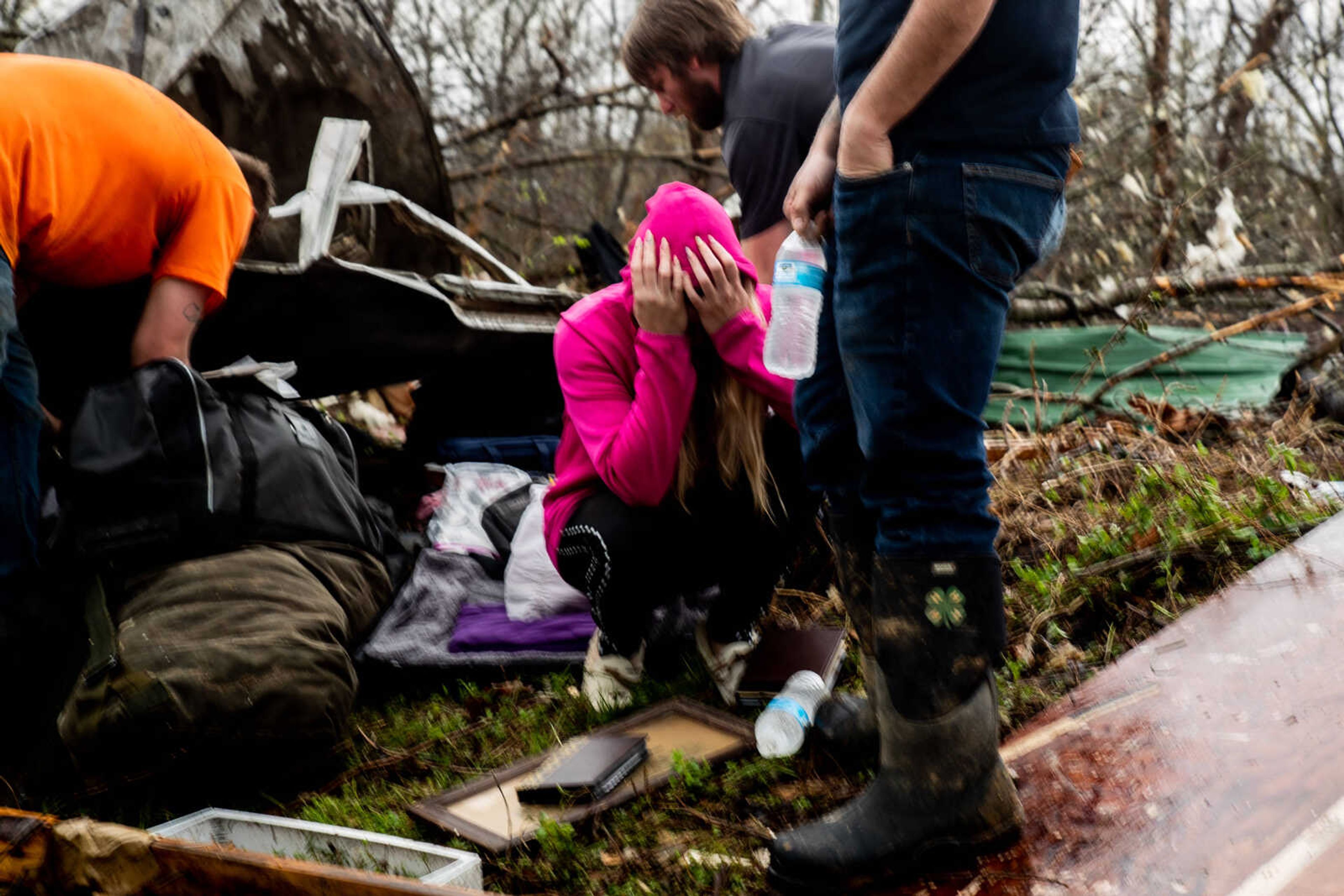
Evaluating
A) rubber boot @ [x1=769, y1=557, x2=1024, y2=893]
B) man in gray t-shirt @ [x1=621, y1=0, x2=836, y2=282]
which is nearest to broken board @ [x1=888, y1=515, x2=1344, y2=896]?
rubber boot @ [x1=769, y1=557, x2=1024, y2=893]

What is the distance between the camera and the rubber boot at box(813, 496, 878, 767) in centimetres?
186

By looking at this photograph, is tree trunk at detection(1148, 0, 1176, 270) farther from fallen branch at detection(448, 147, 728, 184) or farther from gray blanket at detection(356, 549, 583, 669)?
gray blanket at detection(356, 549, 583, 669)

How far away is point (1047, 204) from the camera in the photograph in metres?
1.60

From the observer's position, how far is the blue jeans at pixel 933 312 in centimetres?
151

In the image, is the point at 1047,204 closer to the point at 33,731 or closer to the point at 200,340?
the point at 33,731

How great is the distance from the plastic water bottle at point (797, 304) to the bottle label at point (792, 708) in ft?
2.46

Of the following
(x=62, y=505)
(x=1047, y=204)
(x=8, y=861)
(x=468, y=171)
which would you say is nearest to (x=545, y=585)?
(x=62, y=505)

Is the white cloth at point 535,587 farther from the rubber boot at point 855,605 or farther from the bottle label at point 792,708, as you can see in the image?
the rubber boot at point 855,605

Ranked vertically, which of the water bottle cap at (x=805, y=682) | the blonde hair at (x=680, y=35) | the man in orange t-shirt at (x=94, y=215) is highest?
the blonde hair at (x=680, y=35)

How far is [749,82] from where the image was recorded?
10.5ft

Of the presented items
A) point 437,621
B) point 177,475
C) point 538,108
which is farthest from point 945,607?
point 538,108

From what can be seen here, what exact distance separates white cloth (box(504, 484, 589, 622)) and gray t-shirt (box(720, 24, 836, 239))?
50.5 inches

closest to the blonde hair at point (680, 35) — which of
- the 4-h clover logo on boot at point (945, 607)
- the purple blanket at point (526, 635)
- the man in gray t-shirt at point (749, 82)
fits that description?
the man in gray t-shirt at point (749, 82)

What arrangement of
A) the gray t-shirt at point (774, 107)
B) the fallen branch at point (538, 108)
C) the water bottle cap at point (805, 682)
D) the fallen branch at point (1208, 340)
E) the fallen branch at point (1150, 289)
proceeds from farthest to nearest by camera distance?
the fallen branch at point (538, 108), the fallen branch at point (1150, 289), the fallen branch at point (1208, 340), the gray t-shirt at point (774, 107), the water bottle cap at point (805, 682)
